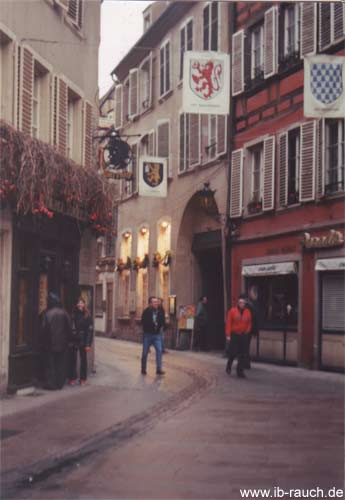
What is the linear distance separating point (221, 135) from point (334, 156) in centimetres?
624

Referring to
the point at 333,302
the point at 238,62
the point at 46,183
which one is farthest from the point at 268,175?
the point at 46,183

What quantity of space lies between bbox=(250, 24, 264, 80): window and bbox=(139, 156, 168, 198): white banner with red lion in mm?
4161

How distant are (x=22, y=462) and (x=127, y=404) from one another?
4977 mm

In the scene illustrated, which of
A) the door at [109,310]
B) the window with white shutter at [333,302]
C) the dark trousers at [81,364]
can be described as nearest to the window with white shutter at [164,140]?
the door at [109,310]

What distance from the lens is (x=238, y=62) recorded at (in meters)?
26.1

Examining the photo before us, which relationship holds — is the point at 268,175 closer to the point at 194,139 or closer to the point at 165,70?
the point at 194,139

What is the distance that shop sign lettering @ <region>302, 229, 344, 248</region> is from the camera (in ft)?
67.5

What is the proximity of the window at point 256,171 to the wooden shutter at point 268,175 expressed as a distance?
582 mm

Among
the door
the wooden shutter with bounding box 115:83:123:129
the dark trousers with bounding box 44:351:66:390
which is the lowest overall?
the dark trousers with bounding box 44:351:66:390

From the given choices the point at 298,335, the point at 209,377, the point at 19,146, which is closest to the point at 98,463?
the point at 19,146

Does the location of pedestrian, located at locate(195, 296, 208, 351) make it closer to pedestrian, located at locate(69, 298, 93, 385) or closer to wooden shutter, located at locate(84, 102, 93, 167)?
wooden shutter, located at locate(84, 102, 93, 167)

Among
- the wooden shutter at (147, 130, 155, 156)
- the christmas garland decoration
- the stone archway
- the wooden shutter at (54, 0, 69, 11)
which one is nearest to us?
the christmas garland decoration

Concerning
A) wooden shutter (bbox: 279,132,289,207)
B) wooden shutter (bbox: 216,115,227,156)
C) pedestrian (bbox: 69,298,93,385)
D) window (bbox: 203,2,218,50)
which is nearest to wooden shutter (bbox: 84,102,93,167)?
pedestrian (bbox: 69,298,93,385)

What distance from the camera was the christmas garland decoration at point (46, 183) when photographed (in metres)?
13.6
